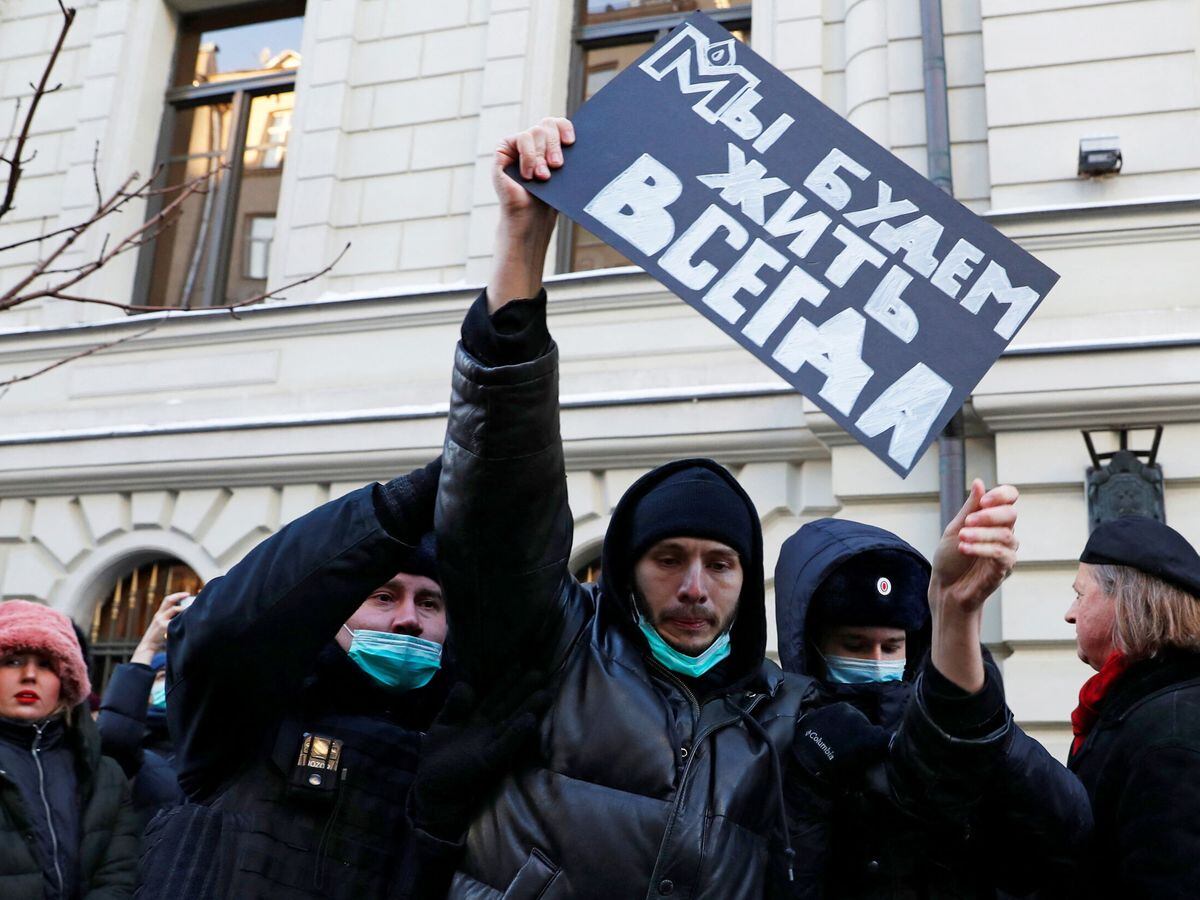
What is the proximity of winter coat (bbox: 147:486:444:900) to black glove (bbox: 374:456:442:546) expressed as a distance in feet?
0.06

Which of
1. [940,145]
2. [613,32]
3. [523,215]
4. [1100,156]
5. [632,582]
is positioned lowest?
[632,582]

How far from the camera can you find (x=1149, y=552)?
254 centimetres

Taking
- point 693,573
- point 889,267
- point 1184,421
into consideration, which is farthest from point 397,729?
point 1184,421

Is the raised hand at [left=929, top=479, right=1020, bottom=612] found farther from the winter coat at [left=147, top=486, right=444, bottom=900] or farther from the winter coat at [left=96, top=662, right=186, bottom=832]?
the winter coat at [left=96, top=662, right=186, bottom=832]

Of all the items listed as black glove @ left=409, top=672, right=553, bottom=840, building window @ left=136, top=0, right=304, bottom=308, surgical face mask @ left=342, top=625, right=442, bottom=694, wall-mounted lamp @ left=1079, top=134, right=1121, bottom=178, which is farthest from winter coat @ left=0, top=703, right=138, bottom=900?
building window @ left=136, top=0, right=304, bottom=308

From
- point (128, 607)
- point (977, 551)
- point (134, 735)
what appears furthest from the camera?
point (128, 607)

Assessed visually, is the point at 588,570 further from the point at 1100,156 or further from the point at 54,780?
the point at 54,780

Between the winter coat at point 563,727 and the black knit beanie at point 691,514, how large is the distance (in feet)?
0.59

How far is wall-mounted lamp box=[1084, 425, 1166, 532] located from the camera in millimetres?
6023

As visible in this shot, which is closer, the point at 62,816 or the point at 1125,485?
the point at 62,816

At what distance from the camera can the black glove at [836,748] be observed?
221cm

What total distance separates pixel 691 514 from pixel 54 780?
2164mm

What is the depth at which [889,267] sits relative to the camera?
231 centimetres

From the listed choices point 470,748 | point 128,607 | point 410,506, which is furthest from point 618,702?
point 128,607
